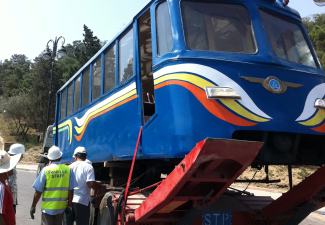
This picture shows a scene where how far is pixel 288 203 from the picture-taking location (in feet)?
21.8

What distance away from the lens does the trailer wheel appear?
22.1ft

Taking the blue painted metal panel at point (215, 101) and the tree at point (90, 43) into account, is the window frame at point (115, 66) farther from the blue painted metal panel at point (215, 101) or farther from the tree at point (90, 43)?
the tree at point (90, 43)

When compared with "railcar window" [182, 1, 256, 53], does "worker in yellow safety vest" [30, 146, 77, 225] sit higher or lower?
lower

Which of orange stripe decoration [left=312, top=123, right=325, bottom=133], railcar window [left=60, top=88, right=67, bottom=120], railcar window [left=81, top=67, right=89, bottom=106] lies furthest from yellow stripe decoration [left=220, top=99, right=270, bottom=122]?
railcar window [left=60, top=88, right=67, bottom=120]

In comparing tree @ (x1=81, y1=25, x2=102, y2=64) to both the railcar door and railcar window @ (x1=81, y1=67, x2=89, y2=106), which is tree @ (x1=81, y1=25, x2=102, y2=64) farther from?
the railcar door

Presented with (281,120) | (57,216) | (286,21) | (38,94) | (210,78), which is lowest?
(57,216)

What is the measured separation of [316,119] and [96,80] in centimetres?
457

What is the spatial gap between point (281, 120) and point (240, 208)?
1.38 m

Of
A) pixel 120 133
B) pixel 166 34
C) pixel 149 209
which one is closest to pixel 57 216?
pixel 120 133

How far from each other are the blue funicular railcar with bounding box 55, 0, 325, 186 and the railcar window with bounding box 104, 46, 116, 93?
1.82 feet

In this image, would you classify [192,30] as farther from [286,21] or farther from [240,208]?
[240,208]

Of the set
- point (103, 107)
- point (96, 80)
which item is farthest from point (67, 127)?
point (103, 107)

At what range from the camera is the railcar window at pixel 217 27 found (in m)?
5.99

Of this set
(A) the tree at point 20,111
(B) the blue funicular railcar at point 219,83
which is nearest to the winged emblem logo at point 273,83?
(B) the blue funicular railcar at point 219,83
